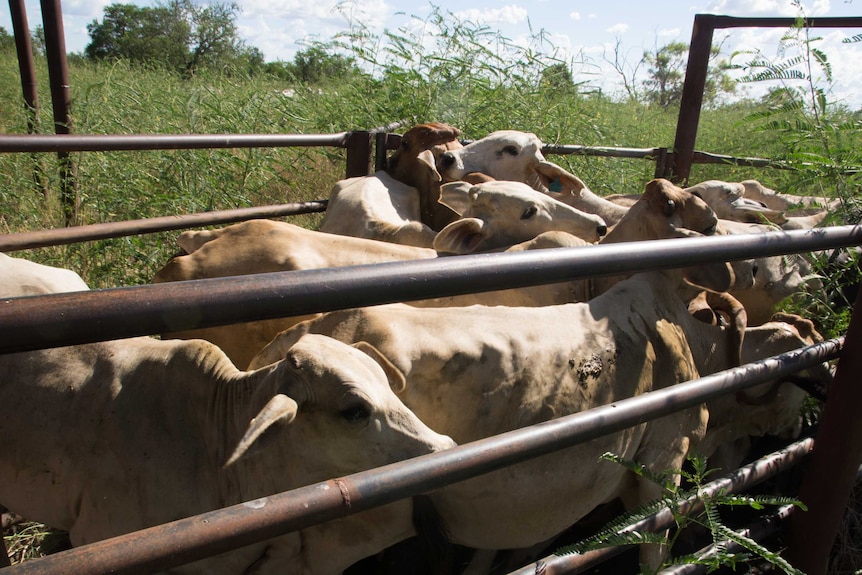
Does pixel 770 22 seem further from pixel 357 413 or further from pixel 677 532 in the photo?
pixel 357 413

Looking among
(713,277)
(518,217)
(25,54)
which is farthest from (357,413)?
(25,54)

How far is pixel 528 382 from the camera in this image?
2457mm

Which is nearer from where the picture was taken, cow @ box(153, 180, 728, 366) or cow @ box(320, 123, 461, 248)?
cow @ box(153, 180, 728, 366)

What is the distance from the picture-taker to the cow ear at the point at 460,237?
3.67m

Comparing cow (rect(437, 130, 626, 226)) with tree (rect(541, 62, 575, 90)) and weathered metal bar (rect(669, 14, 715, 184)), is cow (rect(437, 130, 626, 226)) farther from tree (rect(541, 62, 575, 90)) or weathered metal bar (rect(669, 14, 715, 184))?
tree (rect(541, 62, 575, 90))

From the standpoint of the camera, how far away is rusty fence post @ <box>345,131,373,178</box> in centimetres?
471

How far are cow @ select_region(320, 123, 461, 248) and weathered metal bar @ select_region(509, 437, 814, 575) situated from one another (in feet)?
7.23

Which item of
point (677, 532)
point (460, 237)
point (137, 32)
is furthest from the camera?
point (137, 32)

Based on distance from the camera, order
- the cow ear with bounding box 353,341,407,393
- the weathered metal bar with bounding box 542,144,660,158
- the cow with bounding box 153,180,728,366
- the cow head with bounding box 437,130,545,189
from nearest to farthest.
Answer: the cow ear with bounding box 353,341,407,393 < the cow with bounding box 153,180,728,366 < the cow head with bounding box 437,130,545,189 < the weathered metal bar with bounding box 542,144,660,158

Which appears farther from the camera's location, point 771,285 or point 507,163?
point 507,163

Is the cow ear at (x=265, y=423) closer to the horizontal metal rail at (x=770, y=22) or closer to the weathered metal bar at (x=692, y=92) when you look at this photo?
the weathered metal bar at (x=692, y=92)

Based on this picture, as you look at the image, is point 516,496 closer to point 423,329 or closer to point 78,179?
point 423,329

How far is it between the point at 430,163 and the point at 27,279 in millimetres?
3162

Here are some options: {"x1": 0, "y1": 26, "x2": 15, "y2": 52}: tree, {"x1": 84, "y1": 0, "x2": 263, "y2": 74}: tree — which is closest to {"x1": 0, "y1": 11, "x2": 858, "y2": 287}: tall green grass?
{"x1": 84, "y1": 0, "x2": 263, "y2": 74}: tree
